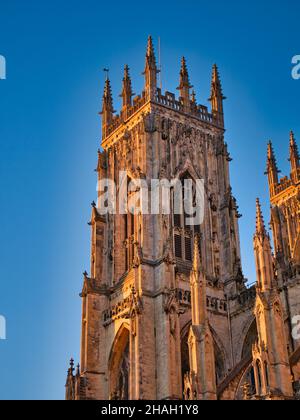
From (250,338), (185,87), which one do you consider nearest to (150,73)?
(185,87)

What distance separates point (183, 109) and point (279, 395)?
83.2 feet

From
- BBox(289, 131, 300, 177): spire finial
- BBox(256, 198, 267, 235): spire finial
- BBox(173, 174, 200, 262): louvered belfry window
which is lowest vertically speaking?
BBox(256, 198, 267, 235): spire finial

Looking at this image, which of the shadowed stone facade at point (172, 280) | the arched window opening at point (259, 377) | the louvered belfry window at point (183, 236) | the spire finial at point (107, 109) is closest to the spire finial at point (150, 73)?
the shadowed stone facade at point (172, 280)

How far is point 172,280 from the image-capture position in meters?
41.0

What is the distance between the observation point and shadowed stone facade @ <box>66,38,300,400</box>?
35.3 meters

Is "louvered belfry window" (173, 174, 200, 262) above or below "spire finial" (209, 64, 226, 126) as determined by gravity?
below

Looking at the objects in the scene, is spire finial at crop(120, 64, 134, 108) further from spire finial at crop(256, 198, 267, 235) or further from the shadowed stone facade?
spire finial at crop(256, 198, 267, 235)

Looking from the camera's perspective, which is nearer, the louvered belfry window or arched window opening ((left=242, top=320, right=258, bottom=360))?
arched window opening ((left=242, top=320, right=258, bottom=360))

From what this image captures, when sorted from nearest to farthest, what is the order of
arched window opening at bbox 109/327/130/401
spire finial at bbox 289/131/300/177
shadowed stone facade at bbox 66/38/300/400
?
shadowed stone facade at bbox 66/38/300/400 → arched window opening at bbox 109/327/130/401 → spire finial at bbox 289/131/300/177

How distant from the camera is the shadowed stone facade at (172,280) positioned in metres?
35.3

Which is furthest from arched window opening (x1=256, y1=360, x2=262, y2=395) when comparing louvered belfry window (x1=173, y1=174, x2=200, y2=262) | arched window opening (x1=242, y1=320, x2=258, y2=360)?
louvered belfry window (x1=173, y1=174, x2=200, y2=262)

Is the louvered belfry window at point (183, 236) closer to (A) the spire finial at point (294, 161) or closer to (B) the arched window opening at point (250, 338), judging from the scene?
(B) the arched window opening at point (250, 338)
